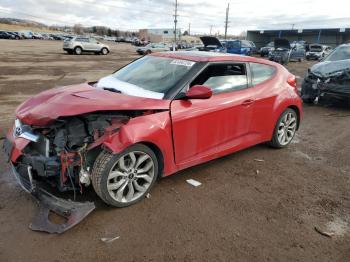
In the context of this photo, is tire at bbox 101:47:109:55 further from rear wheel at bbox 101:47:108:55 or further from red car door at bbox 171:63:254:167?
red car door at bbox 171:63:254:167

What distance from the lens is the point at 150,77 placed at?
170 inches

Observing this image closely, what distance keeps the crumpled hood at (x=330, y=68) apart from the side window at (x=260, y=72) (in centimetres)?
409

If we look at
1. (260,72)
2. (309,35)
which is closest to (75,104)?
(260,72)

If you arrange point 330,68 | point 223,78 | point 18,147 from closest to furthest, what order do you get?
point 18,147 < point 223,78 < point 330,68

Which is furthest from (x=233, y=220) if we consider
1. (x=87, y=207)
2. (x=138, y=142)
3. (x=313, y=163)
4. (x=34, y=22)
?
(x=34, y=22)

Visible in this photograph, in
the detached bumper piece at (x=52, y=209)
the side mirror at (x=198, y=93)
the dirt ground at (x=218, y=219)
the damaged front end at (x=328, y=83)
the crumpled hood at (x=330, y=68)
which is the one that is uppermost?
the side mirror at (x=198, y=93)

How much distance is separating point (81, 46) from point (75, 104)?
28.4 meters

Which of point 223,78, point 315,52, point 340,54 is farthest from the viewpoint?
point 315,52

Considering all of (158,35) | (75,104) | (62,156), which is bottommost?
(158,35)

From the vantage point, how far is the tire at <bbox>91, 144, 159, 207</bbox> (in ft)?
10.8

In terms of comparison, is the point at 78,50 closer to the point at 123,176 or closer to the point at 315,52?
the point at 315,52

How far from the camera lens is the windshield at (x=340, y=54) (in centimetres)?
942

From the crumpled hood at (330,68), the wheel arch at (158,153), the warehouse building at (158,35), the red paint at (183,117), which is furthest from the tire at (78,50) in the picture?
the warehouse building at (158,35)

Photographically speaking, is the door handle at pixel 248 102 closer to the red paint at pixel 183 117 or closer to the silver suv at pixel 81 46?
the red paint at pixel 183 117
